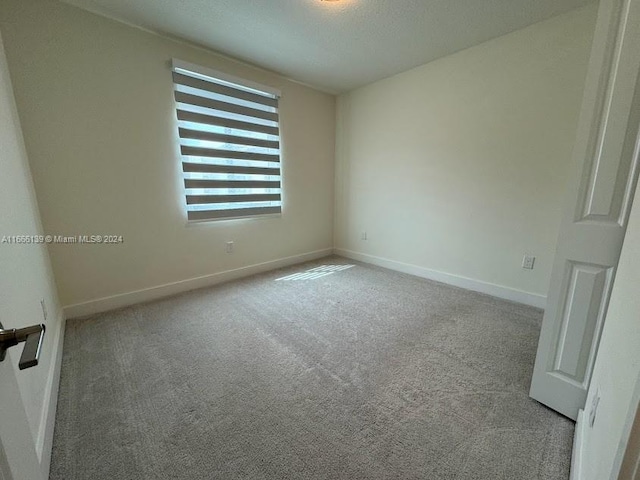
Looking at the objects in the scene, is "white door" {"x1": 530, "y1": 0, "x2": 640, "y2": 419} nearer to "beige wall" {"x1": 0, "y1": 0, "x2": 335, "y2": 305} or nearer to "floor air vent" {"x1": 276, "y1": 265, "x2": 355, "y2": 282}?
"floor air vent" {"x1": 276, "y1": 265, "x2": 355, "y2": 282}

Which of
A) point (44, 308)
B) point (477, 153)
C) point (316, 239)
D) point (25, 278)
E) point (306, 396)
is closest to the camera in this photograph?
point (25, 278)

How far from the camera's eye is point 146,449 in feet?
3.74

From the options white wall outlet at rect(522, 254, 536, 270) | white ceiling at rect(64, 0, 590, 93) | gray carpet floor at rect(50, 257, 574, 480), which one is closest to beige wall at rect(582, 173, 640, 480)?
gray carpet floor at rect(50, 257, 574, 480)

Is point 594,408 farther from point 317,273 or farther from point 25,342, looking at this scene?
point 317,273

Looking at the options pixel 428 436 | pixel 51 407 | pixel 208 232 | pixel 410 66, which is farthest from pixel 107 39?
pixel 428 436

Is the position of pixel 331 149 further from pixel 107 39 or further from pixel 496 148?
pixel 107 39

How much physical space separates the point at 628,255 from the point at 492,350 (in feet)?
3.72

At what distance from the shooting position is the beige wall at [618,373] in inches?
24.0

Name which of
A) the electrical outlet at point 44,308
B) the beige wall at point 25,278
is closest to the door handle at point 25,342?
the beige wall at point 25,278

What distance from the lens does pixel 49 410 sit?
1223mm

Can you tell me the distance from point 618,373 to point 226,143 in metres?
3.17

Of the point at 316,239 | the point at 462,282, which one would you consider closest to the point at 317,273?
the point at 316,239

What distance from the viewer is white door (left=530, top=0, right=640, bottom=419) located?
1034 millimetres

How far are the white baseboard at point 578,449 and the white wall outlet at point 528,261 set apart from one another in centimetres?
156
